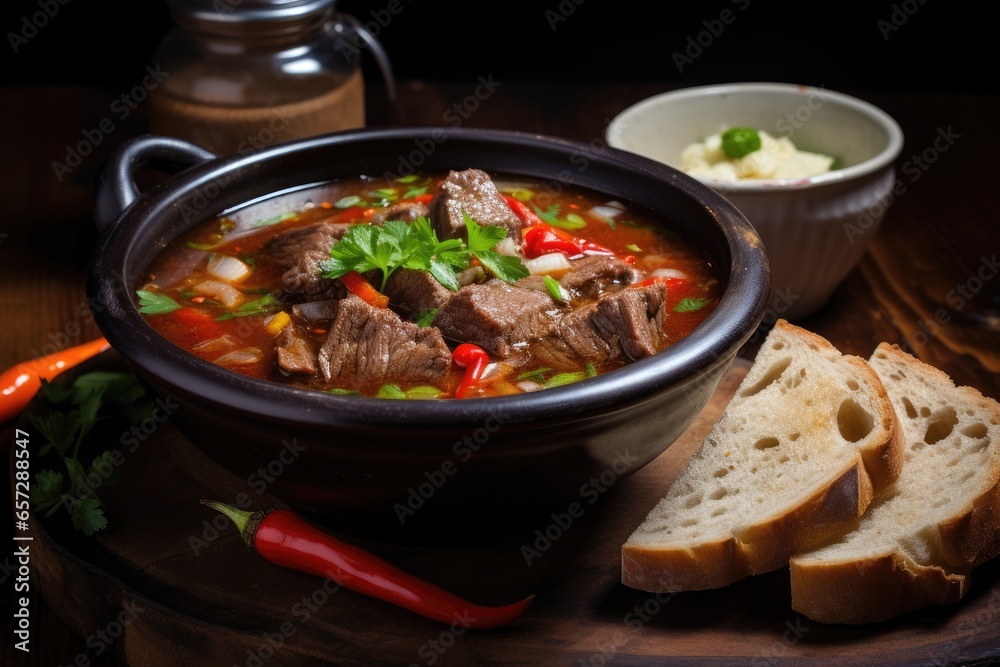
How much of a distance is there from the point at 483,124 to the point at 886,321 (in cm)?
260

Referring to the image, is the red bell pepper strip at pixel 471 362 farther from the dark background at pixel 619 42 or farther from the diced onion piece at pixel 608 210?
the dark background at pixel 619 42

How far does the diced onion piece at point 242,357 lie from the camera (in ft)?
9.90

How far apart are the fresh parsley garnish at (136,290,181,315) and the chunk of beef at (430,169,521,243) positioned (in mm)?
846

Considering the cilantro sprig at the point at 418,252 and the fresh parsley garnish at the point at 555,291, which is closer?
the cilantro sprig at the point at 418,252

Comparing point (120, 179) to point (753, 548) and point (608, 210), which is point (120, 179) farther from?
point (753, 548)

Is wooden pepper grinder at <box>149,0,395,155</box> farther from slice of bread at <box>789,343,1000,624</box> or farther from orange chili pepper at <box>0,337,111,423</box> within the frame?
slice of bread at <box>789,343,1000,624</box>

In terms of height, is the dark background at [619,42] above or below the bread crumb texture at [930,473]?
below

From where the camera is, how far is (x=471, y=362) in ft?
9.86

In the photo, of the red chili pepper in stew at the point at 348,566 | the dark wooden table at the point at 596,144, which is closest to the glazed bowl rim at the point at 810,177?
the dark wooden table at the point at 596,144

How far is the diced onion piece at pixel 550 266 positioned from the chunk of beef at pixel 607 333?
1.31ft

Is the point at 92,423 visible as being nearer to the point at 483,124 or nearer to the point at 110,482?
the point at 110,482

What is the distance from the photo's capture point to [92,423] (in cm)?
340

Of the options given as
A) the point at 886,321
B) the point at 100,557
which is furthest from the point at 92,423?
the point at 886,321

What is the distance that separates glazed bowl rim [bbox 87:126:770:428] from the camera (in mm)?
2393
